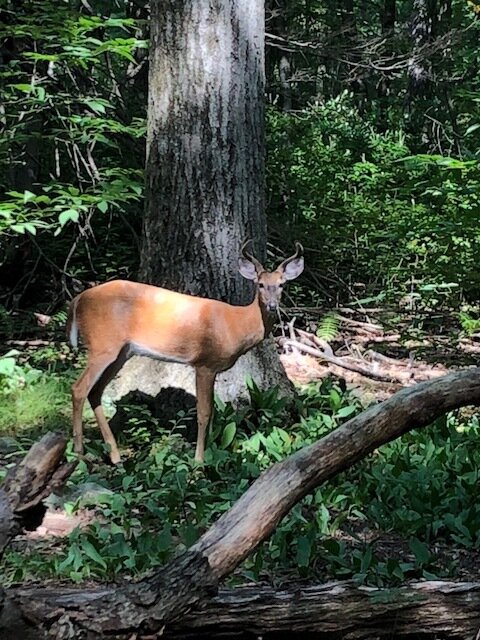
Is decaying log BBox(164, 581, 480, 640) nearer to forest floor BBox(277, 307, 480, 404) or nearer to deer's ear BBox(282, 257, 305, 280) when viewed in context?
deer's ear BBox(282, 257, 305, 280)

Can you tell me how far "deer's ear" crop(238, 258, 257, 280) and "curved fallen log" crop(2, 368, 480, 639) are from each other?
1909mm

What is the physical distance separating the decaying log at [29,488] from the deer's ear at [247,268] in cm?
263

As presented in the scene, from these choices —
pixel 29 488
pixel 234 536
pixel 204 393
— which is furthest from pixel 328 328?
pixel 29 488

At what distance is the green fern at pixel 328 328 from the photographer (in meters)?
8.08

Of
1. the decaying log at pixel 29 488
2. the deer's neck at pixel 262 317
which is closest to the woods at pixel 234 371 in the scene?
the decaying log at pixel 29 488

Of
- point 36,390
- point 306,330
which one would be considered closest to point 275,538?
point 36,390

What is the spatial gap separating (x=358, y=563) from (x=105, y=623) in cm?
159

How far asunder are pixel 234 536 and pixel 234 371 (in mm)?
3243

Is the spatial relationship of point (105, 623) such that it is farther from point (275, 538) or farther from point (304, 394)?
point (304, 394)

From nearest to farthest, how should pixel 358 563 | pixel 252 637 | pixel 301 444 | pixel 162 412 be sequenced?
1. pixel 252 637
2. pixel 358 563
3. pixel 301 444
4. pixel 162 412

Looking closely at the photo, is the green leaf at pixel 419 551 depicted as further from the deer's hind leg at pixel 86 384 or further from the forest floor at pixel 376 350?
the forest floor at pixel 376 350

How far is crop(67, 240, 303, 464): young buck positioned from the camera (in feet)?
16.8

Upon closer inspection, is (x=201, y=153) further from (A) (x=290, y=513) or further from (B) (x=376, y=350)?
(B) (x=376, y=350)

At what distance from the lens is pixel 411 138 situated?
14.7m
